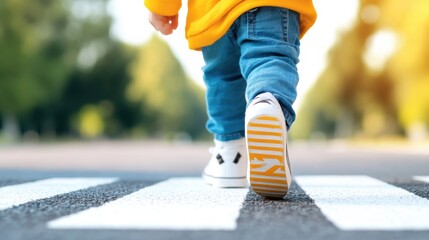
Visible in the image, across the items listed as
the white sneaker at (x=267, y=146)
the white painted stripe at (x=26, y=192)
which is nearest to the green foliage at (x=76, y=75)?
the white painted stripe at (x=26, y=192)

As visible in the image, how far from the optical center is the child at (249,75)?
260 cm

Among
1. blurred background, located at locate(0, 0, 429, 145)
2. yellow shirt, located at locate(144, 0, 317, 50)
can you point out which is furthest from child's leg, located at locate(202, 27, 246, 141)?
blurred background, located at locate(0, 0, 429, 145)

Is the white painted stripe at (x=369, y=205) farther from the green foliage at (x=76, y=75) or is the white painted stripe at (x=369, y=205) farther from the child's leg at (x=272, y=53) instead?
the green foliage at (x=76, y=75)

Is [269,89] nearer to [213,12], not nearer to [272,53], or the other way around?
[272,53]

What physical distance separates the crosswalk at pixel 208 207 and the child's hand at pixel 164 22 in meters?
0.79

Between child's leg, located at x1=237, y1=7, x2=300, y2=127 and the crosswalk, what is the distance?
447 mm

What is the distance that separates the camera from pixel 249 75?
9.70 ft

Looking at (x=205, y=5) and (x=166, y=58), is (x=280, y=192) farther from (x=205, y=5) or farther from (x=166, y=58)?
(x=166, y=58)

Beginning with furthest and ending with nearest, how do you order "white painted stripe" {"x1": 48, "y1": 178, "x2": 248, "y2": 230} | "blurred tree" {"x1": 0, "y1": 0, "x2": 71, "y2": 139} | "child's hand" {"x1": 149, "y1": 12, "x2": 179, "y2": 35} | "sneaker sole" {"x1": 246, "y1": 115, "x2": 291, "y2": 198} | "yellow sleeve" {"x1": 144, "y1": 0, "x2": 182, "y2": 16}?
"blurred tree" {"x1": 0, "y1": 0, "x2": 71, "y2": 139}, "child's hand" {"x1": 149, "y1": 12, "x2": 179, "y2": 35}, "yellow sleeve" {"x1": 144, "y1": 0, "x2": 182, "y2": 16}, "sneaker sole" {"x1": 246, "y1": 115, "x2": 291, "y2": 198}, "white painted stripe" {"x1": 48, "y1": 178, "x2": 248, "y2": 230}

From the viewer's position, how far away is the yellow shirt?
3013 mm

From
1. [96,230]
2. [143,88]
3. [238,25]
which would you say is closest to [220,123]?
[238,25]

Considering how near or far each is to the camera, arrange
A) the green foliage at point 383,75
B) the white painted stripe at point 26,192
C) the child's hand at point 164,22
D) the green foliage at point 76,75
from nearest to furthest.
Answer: the white painted stripe at point 26,192 < the child's hand at point 164,22 < the green foliage at point 383,75 < the green foliage at point 76,75

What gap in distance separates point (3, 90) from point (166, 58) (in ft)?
69.1

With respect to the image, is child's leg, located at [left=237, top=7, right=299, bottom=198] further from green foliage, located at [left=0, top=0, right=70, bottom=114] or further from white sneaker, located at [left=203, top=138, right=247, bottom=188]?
green foliage, located at [left=0, top=0, right=70, bottom=114]
